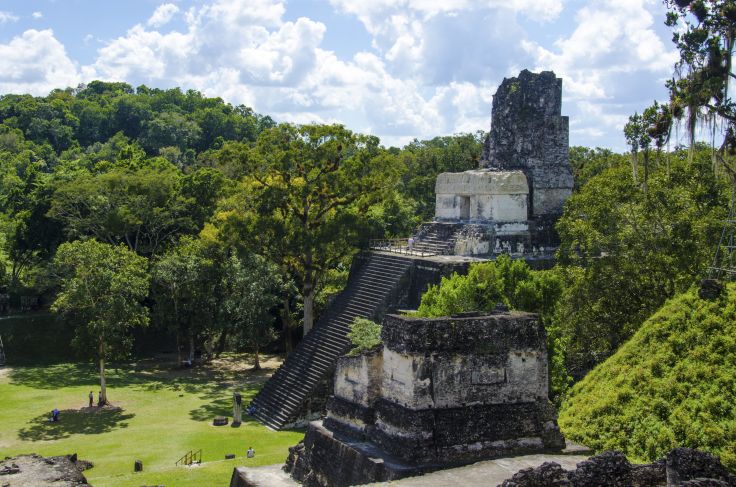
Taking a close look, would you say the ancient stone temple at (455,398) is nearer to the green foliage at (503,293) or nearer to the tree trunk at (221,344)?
the green foliage at (503,293)

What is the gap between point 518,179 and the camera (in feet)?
82.6

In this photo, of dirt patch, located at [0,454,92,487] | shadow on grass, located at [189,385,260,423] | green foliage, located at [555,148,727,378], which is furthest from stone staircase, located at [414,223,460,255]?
dirt patch, located at [0,454,92,487]

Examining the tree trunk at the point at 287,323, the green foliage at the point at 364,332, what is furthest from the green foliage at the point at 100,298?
the green foliage at the point at 364,332

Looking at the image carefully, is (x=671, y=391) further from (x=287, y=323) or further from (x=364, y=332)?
(x=287, y=323)

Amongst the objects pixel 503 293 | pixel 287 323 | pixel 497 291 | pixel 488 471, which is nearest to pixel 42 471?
pixel 488 471

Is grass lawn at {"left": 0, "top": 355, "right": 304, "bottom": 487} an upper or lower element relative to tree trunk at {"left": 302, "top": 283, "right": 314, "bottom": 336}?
lower

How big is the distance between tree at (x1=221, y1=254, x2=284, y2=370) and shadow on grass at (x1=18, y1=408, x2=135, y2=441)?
542cm

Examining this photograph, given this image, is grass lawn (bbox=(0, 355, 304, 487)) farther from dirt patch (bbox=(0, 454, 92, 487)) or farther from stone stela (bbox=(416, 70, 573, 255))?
stone stela (bbox=(416, 70, 573, 255))

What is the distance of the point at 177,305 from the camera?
29.0 meters

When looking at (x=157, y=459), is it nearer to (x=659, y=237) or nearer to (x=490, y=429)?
(x=490, y=429)

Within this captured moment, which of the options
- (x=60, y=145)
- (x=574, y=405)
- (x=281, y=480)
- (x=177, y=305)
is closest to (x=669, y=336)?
(x=574, y=405)

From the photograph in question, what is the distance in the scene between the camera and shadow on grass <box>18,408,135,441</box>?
21.3 meters

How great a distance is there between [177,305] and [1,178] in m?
30.7

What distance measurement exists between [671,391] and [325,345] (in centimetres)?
1173
